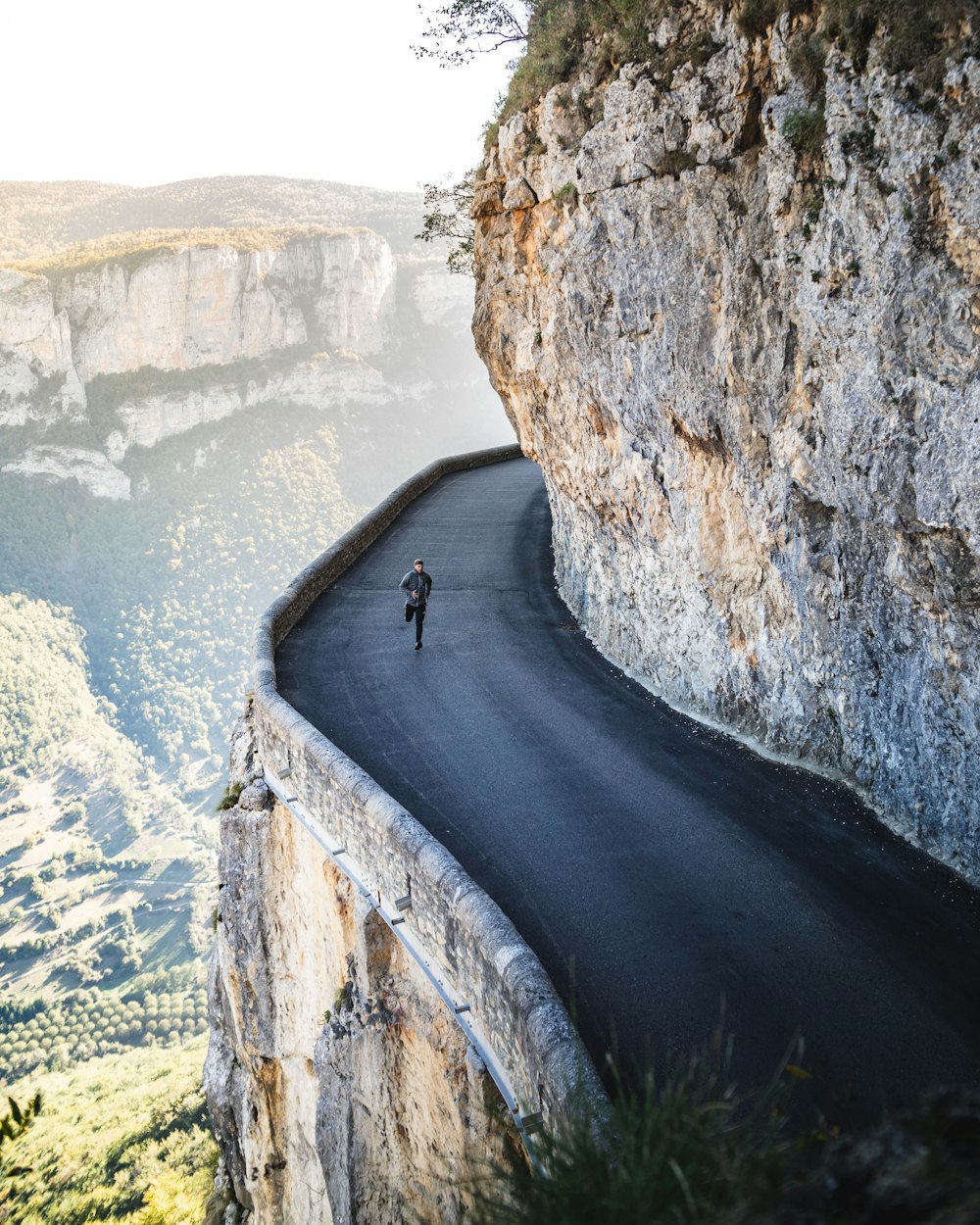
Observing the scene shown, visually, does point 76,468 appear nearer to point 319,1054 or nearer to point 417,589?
point 417,589

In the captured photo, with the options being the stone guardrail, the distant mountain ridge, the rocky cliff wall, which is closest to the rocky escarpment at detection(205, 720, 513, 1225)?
the stone guardrail

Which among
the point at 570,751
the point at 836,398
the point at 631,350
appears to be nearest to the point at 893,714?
the point at 836,398

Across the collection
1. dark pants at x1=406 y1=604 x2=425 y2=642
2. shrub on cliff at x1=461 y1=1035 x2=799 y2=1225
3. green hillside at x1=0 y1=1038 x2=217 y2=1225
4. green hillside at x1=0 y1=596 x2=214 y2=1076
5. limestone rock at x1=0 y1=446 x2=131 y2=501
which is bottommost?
green hillside at x1=0 y1=596 x2=214 y2=1076

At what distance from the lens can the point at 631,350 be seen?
9961mm

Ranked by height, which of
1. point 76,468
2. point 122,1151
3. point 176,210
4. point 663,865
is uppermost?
point 176,210

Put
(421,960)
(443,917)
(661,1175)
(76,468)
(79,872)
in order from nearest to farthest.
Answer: (661,1175)
(443,917)
(421,960)
(79,872)
(76,468)

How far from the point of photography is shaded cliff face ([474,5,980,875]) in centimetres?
598

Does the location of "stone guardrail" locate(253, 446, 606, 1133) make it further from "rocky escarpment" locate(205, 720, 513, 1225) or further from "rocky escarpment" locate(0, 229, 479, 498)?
"rocky escarpment" locate(0, 229, 479, 498)

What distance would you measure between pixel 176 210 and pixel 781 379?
119 meters

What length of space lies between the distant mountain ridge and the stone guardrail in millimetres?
109527

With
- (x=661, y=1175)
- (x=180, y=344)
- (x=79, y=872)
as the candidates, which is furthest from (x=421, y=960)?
(x=180, y=344)

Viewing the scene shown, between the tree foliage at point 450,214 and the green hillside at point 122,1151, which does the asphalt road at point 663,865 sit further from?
the green hillside at point 122,1151

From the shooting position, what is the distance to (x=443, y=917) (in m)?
6.71

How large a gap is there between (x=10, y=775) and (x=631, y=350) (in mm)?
61439
